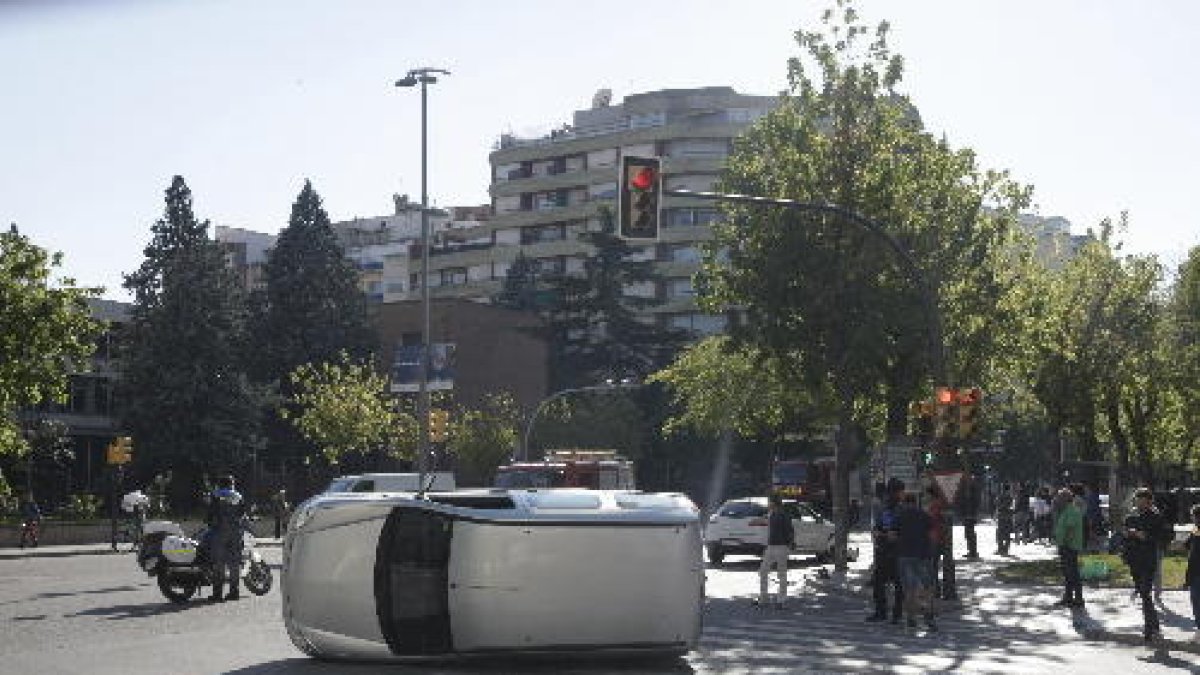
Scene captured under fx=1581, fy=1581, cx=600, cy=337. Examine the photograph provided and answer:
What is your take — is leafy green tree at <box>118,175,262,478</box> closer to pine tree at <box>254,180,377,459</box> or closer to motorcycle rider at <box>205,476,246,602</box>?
pine tree at <box>254,180,377,459</box>

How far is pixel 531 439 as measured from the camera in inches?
2955

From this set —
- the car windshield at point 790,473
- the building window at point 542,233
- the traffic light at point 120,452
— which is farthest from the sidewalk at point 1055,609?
the building window at point 542,233

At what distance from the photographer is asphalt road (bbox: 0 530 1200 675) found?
1416 cm

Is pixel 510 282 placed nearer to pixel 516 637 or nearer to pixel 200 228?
pixel 200 228

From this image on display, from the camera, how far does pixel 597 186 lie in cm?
11162

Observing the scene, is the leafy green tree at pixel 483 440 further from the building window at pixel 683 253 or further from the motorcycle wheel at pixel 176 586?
the building window at pixel 683 253

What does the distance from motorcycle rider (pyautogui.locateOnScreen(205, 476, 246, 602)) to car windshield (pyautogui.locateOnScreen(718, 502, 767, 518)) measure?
1450 cm

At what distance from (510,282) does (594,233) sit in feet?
69.4

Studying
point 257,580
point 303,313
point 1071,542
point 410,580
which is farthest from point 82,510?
point 410,580

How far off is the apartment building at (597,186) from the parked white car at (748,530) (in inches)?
2538

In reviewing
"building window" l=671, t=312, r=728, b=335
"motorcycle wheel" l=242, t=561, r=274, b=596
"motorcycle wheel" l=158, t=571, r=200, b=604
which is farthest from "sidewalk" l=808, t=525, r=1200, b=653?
"building window" l=671, t=312, r=728, b=335

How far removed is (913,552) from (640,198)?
5.57m

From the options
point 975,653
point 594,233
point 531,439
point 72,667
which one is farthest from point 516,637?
point 594,233

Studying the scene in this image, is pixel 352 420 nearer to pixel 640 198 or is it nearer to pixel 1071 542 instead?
pixel 640 198
